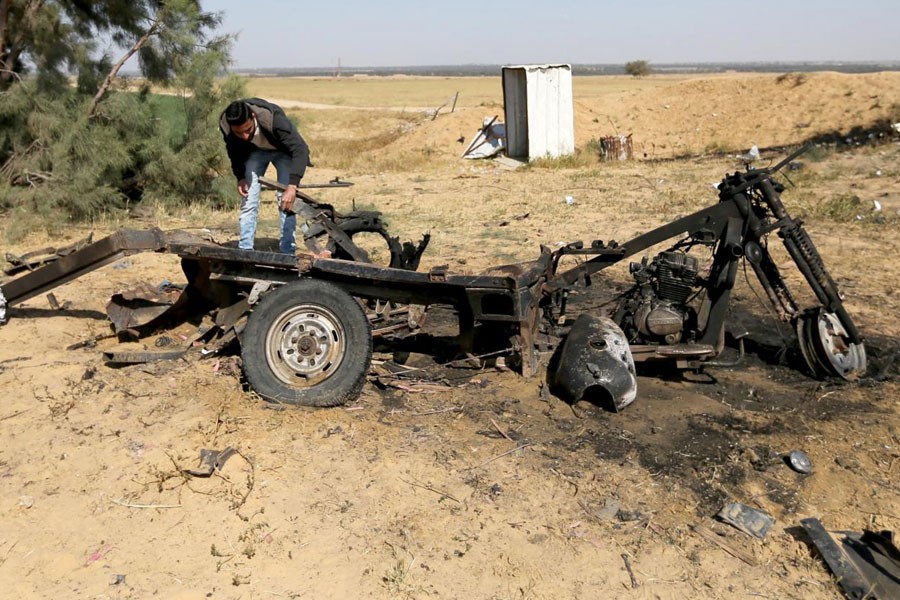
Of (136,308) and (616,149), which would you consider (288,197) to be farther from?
(616,149)

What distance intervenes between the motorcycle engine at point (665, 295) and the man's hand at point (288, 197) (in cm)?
270

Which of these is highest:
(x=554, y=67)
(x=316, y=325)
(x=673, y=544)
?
(x=554, y=67)

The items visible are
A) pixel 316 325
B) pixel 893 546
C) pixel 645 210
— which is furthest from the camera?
pixel 645 210

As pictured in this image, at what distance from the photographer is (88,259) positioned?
5871 mm

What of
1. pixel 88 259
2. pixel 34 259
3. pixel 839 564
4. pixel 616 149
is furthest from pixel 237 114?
pixel 616 149

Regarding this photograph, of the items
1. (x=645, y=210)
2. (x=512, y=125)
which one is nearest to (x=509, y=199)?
(x=645, y=210)

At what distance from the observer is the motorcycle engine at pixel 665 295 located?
5.48m

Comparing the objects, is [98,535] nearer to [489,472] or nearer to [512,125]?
[489,472]

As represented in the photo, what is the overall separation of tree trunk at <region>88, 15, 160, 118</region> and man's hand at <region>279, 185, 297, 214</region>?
753cm

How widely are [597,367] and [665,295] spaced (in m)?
0.97

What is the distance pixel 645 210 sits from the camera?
1212 centimetres

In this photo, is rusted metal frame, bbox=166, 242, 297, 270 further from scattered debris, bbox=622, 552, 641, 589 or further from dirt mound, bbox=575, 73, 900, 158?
dirt mound, bbox=575, 73, 900, 158

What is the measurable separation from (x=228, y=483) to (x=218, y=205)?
32.0 feet

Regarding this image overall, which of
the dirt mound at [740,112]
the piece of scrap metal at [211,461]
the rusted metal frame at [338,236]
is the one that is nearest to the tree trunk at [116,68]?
the rusted metal frame at [338,236]
